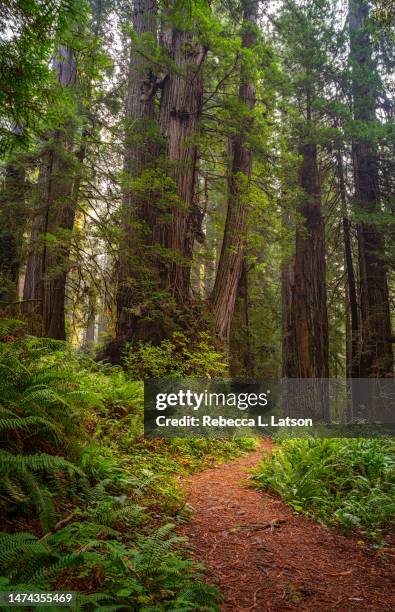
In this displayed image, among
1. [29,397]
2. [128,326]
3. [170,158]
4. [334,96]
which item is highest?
[334,96]

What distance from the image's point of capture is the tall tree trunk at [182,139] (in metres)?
8.36

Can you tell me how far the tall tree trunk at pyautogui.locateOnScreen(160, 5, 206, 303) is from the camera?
8359 mm

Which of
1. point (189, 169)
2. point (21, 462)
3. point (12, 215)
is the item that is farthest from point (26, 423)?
point (189, 169)

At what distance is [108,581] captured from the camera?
2326 mm

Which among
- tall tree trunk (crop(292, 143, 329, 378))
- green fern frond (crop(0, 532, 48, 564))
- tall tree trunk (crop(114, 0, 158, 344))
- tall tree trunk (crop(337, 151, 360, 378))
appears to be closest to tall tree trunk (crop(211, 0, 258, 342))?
tall tree trunk (crop(114, 0, 158, 344))

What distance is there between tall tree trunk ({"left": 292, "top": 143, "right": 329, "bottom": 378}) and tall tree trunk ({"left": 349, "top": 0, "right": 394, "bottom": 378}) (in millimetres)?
1016

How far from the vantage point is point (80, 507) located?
10.3 feet

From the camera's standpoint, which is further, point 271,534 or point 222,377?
point 222,377

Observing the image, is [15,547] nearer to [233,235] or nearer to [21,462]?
[21,462]

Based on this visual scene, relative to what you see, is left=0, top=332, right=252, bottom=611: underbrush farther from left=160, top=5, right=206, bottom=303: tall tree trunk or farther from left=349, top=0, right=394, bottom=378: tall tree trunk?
left=349, top=0, right=394, bottom=378: tall tree trunk

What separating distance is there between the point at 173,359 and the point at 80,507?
433 cm

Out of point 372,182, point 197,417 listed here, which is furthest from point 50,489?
point 372,182

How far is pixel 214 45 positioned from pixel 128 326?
5.61 meters

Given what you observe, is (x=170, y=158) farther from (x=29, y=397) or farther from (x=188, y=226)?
(x=29, y=397)
